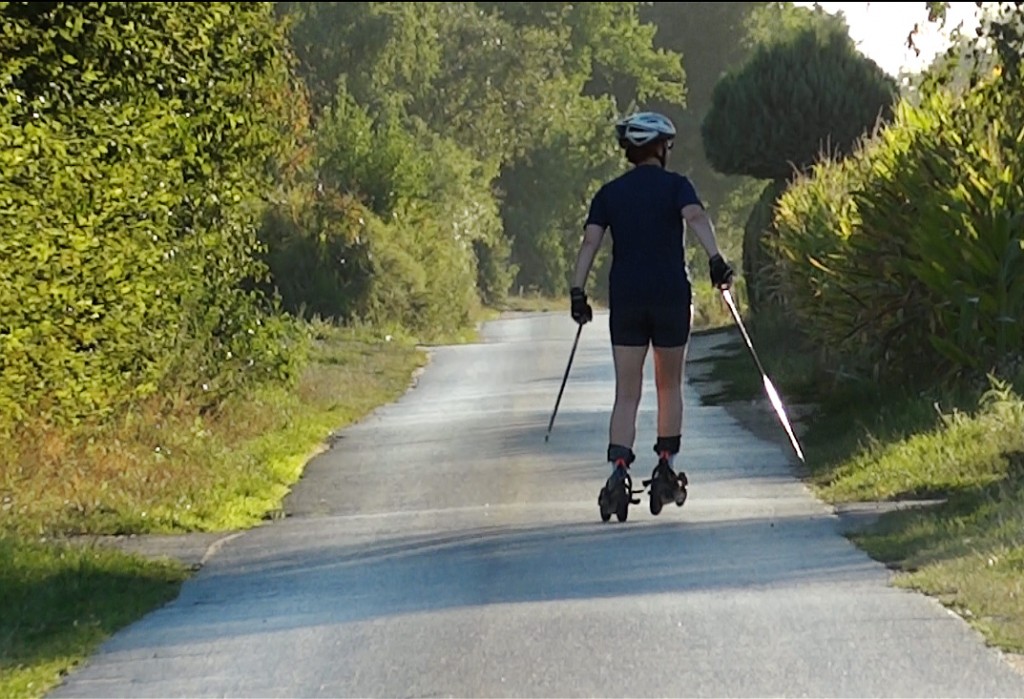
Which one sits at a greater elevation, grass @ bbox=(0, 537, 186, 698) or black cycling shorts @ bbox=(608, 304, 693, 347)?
black cycling shorts @ bbox=(608, 304, 693, 347)

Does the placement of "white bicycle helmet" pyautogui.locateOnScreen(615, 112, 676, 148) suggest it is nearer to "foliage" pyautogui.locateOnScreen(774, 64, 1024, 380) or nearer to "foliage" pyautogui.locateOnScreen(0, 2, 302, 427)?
"foliage" pyautogui.locateOnScreen(0, 2, 302, 427)

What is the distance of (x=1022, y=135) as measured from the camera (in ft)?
57.0

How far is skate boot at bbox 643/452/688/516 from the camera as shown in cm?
1241

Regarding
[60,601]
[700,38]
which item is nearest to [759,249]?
[60,601]

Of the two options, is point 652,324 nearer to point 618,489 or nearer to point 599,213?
point 599,213

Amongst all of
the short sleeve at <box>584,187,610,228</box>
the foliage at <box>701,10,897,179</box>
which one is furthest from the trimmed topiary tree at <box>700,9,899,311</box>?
the short sleeve at <box>584,187,610,228</box>

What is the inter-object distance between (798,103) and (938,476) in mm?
21952

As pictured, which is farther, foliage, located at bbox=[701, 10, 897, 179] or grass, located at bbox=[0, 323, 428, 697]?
foliage, located at bbox=[701, 10, 897, 179]

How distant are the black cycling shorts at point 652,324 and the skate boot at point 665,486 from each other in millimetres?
674

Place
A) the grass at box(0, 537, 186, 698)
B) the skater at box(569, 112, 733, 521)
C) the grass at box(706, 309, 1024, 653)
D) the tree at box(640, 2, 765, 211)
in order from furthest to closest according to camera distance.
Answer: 1. the tree at box(640, 2, 765, 211)
2. the skater at box(569, 112, 733, 521)
3. the grass at box(706, 309, 1024, 653)
4. the grass at box(0, 537, 186, 698)

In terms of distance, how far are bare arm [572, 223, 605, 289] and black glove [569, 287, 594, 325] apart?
4cm

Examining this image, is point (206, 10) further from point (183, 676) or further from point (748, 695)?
point (748, 695)

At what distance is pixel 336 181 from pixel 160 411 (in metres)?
30.0

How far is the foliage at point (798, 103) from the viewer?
119ft
